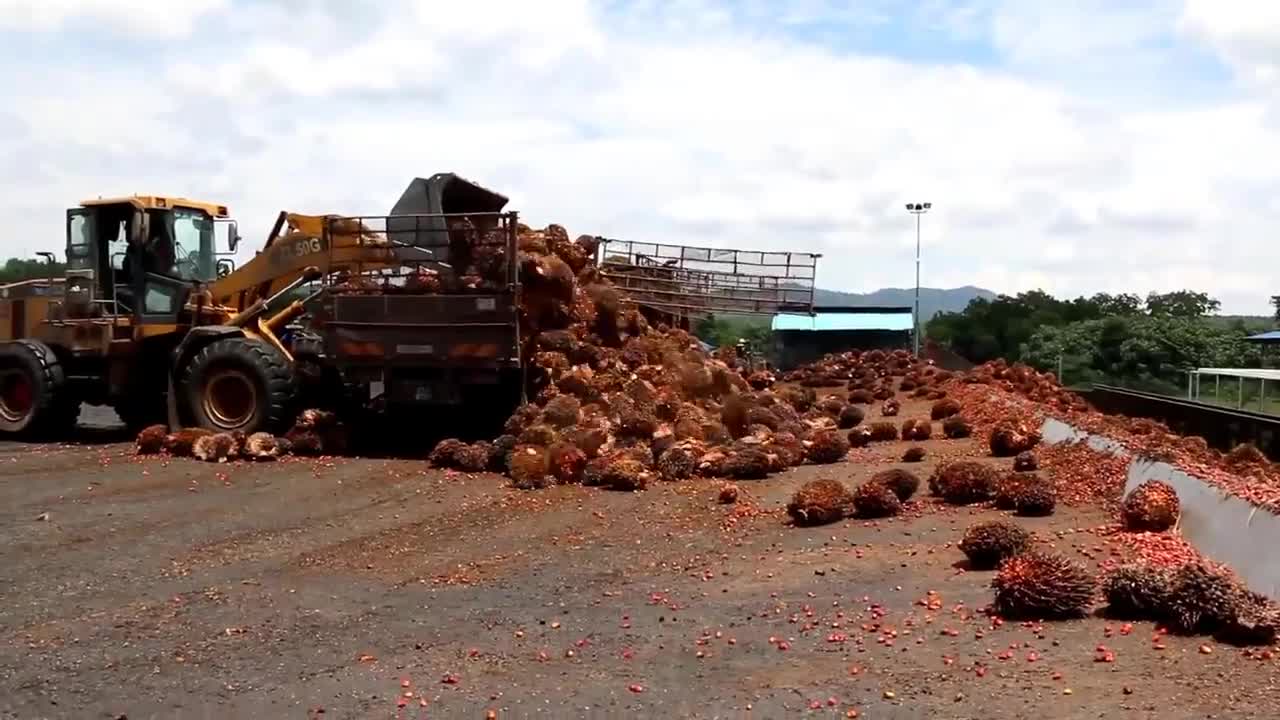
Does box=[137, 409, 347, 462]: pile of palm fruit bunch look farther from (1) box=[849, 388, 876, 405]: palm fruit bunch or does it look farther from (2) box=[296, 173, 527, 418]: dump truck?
(1) box=[849, 388, 876, 405]: palm fruit bunch

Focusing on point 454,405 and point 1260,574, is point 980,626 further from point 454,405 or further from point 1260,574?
point 454,405

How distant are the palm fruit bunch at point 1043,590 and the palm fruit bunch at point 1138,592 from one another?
0.51 ft

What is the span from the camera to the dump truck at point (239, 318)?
15469mm

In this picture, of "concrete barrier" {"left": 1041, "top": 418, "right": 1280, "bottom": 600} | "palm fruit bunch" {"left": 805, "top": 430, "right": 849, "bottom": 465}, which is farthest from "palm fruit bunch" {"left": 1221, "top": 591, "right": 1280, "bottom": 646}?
"palm fruit bunch" {"left": 805, "top": 430, "right": 849, "bottom": 465}

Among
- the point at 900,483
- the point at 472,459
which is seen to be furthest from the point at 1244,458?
the point at 472,459

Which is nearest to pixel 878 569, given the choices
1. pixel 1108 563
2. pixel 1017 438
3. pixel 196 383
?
pixel 1108 563

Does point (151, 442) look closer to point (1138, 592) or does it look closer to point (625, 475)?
point (625, 475)

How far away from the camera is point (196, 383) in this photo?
54.6ft

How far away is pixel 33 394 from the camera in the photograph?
1845 centimetres

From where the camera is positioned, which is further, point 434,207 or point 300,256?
point 300,256

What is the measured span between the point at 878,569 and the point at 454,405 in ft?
25.4

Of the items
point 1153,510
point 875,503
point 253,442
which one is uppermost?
point 1153,510

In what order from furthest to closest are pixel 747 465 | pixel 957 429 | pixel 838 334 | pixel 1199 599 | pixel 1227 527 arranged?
1. pixel 838 334
2. pixel 957 429
3. pixel 747 465
4. pixel 1227 527
5. pixel 1199 599

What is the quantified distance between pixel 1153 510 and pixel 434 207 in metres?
9.90
